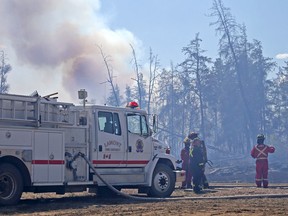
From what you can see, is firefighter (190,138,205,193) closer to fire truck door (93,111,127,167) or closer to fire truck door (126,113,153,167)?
fire truck door (126,113,153,167)

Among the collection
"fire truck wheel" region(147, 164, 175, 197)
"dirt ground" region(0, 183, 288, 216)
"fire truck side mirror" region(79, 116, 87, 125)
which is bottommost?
"dirt ground" region(0, 183, 288, 216)

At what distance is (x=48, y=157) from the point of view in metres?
14.4

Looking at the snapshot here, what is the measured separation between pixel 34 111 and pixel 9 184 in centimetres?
A: 189

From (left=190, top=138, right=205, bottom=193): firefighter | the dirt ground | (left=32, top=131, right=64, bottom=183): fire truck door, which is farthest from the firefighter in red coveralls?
(left=32, top=131, right=64, bottom=183): fire truck door

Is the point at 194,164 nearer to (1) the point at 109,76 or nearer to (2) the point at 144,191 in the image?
(2) the point at 144,191

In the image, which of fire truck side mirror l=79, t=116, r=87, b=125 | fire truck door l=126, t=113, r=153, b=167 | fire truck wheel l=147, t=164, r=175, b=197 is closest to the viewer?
fire truck side mirror l=79, t=116, r=87, b=125

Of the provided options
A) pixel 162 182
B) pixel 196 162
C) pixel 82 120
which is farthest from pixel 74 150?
pixel 196 162

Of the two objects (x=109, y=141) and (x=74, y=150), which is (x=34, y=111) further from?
(x=109, y=141)

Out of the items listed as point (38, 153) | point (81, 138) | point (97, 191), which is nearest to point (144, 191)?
point (97, 191)

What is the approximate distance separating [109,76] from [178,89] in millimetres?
12829

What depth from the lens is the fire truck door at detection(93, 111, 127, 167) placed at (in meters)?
16.0

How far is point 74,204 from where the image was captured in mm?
14242

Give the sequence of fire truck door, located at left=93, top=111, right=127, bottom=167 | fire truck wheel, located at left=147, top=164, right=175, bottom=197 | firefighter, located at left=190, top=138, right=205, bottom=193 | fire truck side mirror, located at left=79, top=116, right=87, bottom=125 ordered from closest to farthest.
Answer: fire truck side mirror, located at left=79, top=116, right=87, bottom=125, fire truck door, located at left=93, top=111, right=127, bottom=167, fire truck wheel, located at left=147, top=164, right=175, bottom=197, firefighter, located at left=190, top=138, right=205, bottom=193

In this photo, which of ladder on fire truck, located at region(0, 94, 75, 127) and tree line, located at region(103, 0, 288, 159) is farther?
tree line, located at region(103, 0, 288, 159)
